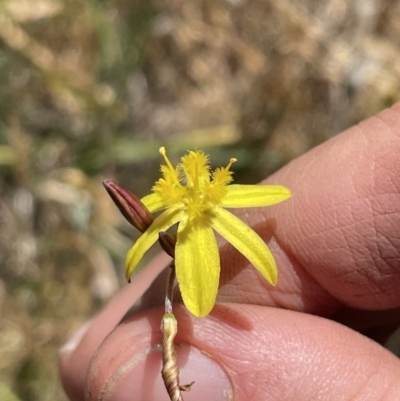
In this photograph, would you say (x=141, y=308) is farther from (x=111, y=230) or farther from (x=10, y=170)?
(x=10, y=170)

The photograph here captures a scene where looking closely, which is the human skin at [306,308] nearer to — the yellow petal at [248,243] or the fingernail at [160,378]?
the fingernail at [160,378]

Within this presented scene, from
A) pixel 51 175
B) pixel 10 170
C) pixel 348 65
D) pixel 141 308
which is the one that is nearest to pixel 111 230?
pixel 51 175

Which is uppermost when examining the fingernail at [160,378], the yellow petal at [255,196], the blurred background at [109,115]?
the blurred background at [109,115]

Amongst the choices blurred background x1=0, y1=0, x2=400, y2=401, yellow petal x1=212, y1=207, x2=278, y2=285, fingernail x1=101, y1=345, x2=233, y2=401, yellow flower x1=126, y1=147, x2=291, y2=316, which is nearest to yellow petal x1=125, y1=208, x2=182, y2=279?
yellow flower x1=126, y1=147, x2=291, y2=316

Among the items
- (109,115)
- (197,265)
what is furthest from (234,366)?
(109,115)

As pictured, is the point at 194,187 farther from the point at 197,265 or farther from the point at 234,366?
the point at 234,366

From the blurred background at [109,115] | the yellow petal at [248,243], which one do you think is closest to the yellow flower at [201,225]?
the yellow petal at [248,243]
